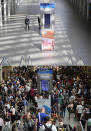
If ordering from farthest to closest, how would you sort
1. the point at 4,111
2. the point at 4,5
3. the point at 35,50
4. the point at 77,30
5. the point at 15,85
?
the point at 4,5
the point at 77,30
the point at 35,50
the point at 15,85
the point at 4,111

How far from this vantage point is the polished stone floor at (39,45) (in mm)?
21750

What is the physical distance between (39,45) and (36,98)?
8778 mm

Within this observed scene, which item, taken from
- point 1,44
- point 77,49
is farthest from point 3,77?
point 77,49

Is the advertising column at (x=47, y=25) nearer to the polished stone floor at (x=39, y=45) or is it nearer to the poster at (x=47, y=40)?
the poster at (x=47, y=40)

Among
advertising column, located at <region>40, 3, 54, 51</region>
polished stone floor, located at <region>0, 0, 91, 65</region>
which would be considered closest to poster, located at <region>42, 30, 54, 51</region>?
advertising column, located at <region>40, 3, 54, 51</region>

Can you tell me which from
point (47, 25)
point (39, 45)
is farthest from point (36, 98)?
point (39, 45)

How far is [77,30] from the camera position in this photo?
107ft

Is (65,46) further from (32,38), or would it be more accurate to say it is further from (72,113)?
(72,113)

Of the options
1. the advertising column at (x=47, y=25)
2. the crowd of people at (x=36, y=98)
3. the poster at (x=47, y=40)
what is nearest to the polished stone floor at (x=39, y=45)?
the poster at (x=47, y=40)

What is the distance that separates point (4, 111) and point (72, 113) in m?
3.96

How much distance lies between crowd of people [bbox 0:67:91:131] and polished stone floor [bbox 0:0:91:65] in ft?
4.45

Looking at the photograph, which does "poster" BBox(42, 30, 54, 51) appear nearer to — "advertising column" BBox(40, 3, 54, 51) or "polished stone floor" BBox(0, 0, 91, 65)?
"advertising column" BBox(40, 3, 54, 51)

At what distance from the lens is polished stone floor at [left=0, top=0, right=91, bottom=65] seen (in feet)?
71.4

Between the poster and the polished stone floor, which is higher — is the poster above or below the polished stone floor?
above
